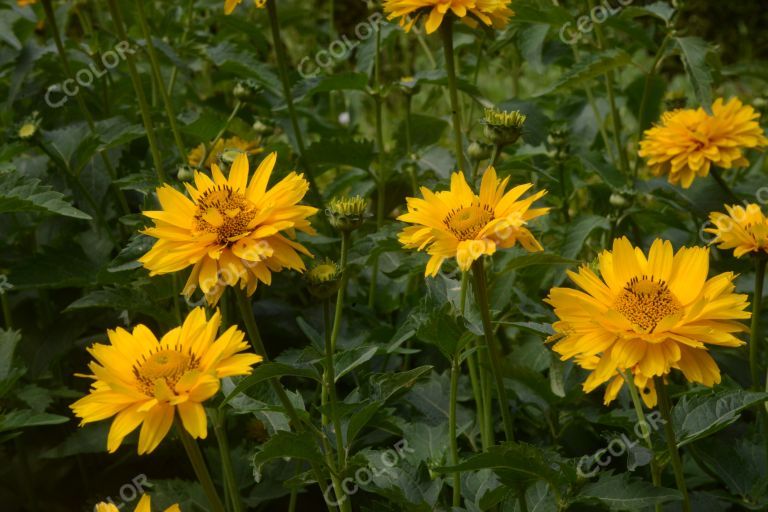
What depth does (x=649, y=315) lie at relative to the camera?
1.03m

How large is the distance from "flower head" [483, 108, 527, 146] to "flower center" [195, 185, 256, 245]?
0.37m

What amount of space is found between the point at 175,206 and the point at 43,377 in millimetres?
699

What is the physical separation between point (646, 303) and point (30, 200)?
850 millimetres

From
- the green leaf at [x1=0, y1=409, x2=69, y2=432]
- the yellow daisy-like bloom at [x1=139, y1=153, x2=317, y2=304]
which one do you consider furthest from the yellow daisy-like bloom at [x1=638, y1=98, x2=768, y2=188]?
the green leaf at [x1=0, y1=409, x2=69, y2=432]

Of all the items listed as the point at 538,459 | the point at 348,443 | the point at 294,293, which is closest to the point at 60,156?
the point at 294,293

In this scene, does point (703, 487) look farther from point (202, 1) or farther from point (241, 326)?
point (202, 1)

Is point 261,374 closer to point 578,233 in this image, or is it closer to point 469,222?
point 469,222

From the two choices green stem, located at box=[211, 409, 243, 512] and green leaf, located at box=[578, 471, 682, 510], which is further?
green stem, located at box=[211, 409, 243, 512]

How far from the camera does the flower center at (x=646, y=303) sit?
1.02 m

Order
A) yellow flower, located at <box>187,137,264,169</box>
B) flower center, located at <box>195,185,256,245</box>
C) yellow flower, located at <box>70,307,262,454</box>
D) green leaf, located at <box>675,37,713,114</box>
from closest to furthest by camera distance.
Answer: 1. yellow flower, located at <box>70,307,262,454</box>
2. flower center, located at <box>195,185,256,245</box>
3. green leaf, located at <box>675,37,713,114</box>
4. yellow flower, located at <box>187,137,264,169</box>

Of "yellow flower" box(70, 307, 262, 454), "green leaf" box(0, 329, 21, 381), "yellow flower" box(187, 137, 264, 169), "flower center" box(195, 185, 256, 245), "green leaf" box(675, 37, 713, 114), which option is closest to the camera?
"yellow flower" box(70, 307, 262, 454)

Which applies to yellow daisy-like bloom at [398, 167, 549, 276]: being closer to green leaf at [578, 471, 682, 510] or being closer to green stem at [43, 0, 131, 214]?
green leaf at [578, 471, 682, 510]

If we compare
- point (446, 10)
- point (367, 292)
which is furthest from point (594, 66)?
point (367, 292)

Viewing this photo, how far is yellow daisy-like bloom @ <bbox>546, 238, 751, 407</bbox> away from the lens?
100 centimetres
